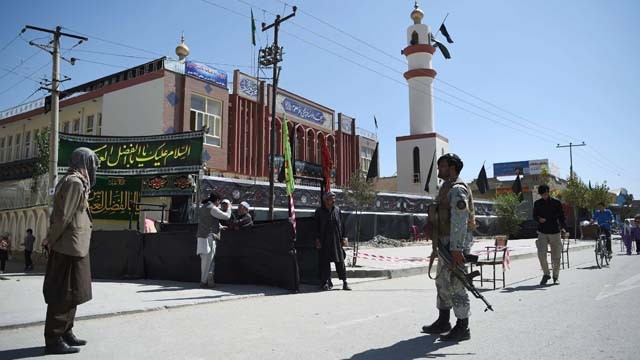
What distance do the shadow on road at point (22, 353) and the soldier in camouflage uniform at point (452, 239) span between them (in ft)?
12.3

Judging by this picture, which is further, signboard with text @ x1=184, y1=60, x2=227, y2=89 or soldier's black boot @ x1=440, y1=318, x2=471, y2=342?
signboard with text @ x1=184, y1=60, x2=227, y2=89

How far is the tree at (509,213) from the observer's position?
111 feet

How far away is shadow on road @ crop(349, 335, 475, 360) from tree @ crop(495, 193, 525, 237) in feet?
104

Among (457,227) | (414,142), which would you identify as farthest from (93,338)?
(414,142)

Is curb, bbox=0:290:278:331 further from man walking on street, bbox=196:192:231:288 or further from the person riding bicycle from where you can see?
the person riding bicycle

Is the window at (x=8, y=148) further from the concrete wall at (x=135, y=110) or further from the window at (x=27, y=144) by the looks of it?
the concrete wall at (x=135, y=110)

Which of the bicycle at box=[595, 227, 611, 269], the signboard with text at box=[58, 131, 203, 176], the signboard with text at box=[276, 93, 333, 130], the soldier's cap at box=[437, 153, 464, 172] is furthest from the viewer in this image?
the signboard with text at box=[276, 93, 333, 130]

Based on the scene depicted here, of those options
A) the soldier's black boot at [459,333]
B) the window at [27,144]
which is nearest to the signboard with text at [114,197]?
the soldier's black boot at [459,333]

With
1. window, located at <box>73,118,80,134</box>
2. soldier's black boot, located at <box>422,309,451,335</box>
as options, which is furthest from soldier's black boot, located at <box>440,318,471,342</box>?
window, located at <box>73,118,80,134</box>

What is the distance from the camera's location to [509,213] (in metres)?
34.0

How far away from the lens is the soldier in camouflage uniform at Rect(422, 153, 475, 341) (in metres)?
4.62

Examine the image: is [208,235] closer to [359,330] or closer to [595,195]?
[359,330]

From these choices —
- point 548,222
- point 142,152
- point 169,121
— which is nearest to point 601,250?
point 548,222

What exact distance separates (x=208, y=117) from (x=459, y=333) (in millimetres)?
23466
